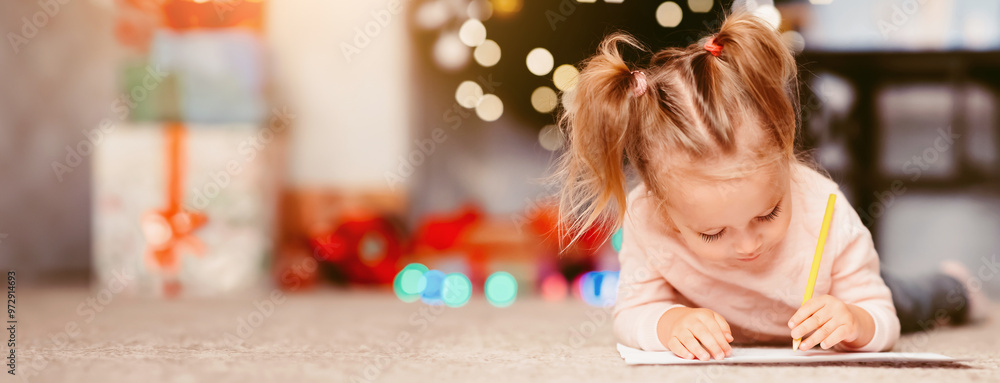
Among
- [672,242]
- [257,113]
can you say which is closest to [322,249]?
[257,113]

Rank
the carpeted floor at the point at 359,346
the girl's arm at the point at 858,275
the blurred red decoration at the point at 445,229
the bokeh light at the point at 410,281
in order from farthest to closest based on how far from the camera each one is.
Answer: the blurred red decoration at the point at 445,229 → the bokeh light at the point at 410,281 → the girl's arm at the point at 858,275 → the carpeted floor at the point at 359,346

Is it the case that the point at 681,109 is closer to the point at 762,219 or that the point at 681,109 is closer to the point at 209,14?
the point at 762,219

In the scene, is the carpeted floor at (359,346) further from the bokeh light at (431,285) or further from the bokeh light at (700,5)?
the bokeh light at (700,5)

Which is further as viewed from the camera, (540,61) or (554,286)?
(540,61)

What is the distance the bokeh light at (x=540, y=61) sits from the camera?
5.90ft

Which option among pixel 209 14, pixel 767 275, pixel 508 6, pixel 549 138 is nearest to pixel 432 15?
pixel 508 6

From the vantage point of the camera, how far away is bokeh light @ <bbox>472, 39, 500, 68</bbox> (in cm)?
184

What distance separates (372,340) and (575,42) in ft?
3.38

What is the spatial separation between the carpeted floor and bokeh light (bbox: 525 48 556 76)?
64 cm

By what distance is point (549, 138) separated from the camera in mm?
1853

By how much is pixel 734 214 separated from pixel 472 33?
130 cm

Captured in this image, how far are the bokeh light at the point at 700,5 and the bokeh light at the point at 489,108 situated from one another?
19.4 inches

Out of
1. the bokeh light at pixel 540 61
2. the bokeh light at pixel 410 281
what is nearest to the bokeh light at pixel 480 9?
the bokeh light at pixel 540 61

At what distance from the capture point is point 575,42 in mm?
1745
